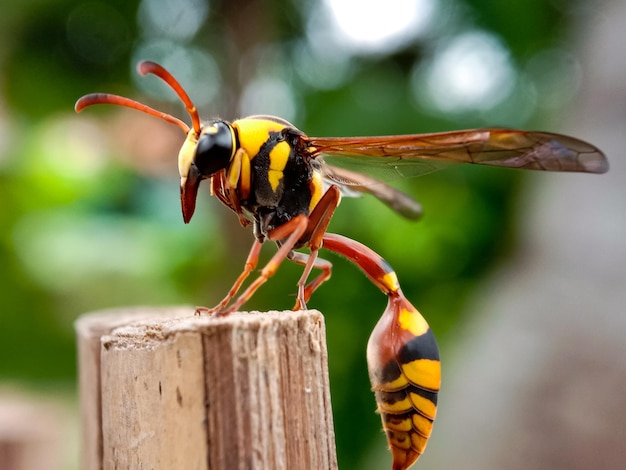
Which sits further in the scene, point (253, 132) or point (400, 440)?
point (253, 132)

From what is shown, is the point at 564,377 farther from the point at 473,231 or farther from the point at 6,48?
the point at 6,48

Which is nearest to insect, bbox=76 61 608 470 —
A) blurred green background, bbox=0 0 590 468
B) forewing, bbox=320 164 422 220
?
forewing, bbox=320 164 422 220

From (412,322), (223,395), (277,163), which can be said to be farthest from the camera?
(277,163)

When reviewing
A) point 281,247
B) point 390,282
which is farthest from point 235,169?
point 390,282

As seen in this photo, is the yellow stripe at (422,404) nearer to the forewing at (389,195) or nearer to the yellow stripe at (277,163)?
the yellow stripe at (277,163)

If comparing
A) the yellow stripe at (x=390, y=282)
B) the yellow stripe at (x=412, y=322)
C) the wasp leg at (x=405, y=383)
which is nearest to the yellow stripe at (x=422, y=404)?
the wasp leg at (x=405, y=383)

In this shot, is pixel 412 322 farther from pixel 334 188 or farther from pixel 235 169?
pixel 235 169

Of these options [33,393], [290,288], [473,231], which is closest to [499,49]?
[473,231]

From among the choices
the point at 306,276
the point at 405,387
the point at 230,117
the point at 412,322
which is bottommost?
the point at 405,387
